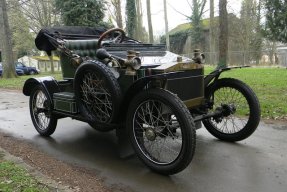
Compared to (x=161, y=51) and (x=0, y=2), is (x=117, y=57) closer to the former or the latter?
(x=161, y=51)

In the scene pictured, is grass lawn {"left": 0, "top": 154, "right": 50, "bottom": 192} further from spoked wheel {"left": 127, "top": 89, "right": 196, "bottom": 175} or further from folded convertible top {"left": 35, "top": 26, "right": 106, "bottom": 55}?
folded convertible top {"left": 35, "top": 26, "right": 106, "bottom": 55}

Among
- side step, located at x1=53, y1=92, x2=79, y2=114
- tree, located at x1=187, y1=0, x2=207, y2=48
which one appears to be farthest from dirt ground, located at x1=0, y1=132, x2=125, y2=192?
tree, located at x1=187, y1=0, x2=207, y2=48

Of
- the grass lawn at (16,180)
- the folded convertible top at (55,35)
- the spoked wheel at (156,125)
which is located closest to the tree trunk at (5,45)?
the folded convertible top at (55,35)

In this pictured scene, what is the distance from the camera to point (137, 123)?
404cm

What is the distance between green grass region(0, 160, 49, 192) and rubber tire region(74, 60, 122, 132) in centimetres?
119

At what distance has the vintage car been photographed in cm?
383

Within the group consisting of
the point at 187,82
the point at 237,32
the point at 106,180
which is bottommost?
the point at 106,180

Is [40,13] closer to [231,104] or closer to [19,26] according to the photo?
[19,26]

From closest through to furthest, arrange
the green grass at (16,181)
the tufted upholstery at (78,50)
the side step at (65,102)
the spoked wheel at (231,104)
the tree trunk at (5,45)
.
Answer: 1. the green grass at (16,181)
2. the spoked wheel at (231,104)
3. the side step at (65,102)
4. the tufted upholstery at (78,50)
5. the tree trunk at (5,45)

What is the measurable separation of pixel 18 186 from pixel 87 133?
2520 mm

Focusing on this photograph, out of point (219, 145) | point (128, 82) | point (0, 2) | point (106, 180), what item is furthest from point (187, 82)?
point (0, 2)

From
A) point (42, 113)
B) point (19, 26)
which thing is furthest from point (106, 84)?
point (19, 26)

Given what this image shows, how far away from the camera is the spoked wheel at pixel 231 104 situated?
474 cm

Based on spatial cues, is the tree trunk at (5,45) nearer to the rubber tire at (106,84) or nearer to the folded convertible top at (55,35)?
the folded convertible top at (55,35)
